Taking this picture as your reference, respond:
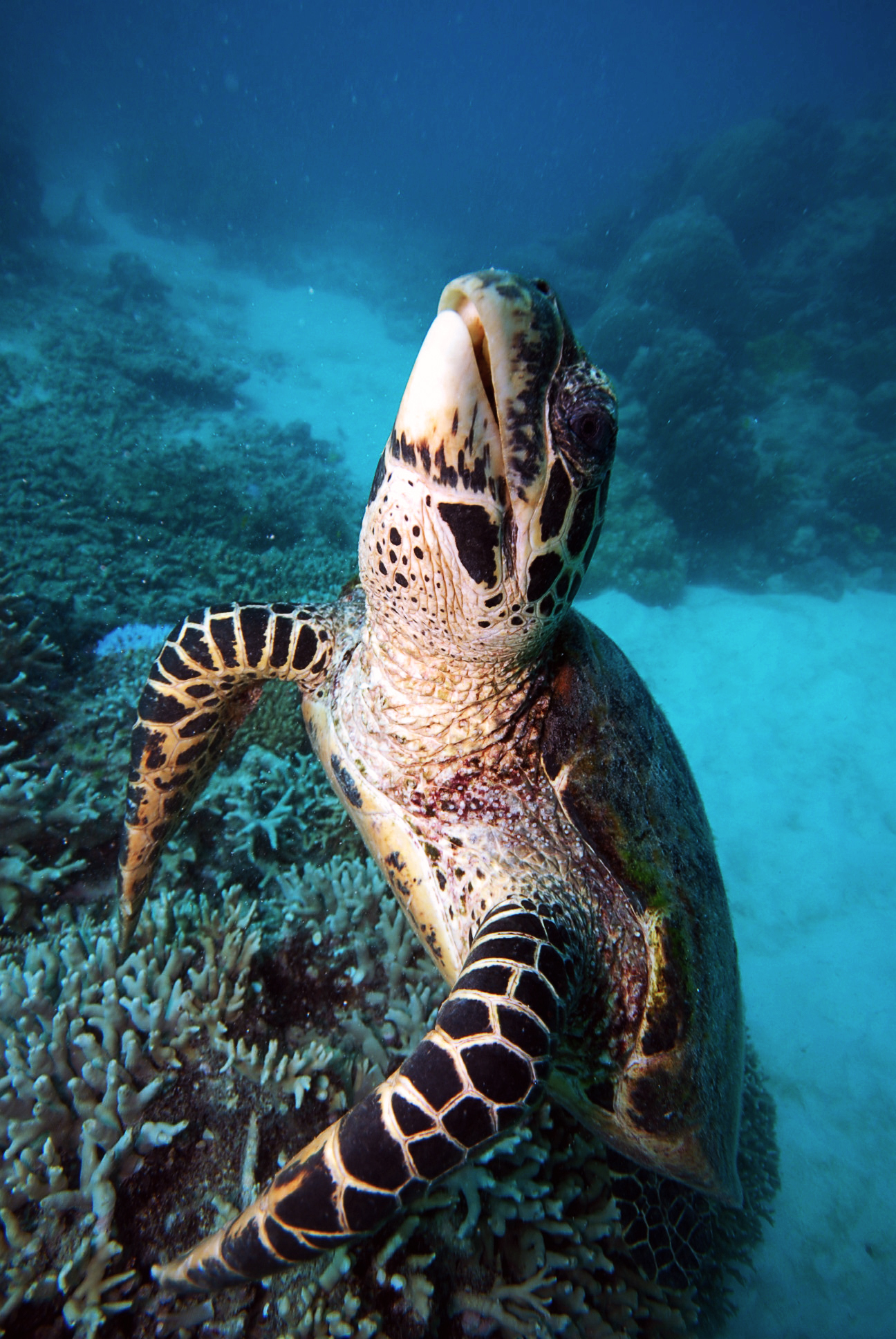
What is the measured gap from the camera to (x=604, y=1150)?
239 cm

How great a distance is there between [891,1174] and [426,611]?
5646mm

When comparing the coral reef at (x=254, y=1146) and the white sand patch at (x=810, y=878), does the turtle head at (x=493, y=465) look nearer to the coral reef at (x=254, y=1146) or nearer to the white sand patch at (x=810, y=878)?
the coral reef at (x=254, y=1146)

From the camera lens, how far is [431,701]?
6.24 ft

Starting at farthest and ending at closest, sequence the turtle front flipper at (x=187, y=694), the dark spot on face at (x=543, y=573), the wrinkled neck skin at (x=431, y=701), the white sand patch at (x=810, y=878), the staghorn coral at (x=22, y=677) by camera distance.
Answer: the white sand patch at (x=810, y=878) → the staghorn coral at (x=22, y=677) → the turtle front flipper at (x=187, y=694) → the wrinkled neck skin at (x=431, y=701) → the dark spot on face at (x=543, y=573)

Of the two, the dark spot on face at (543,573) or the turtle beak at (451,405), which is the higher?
the turtle beak at (451,405)

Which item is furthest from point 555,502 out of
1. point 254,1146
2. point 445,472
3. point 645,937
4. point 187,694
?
point 254,1146

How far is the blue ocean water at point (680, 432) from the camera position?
514 cm

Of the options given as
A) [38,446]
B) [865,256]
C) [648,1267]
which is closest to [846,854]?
[648,1267]

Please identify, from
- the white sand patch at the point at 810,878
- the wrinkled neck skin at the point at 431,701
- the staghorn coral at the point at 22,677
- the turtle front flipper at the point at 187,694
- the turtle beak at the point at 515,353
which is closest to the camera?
the turtle beak at the point at 515,353

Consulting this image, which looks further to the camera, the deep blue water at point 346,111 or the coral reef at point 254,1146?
the deep blue water at point 346,111

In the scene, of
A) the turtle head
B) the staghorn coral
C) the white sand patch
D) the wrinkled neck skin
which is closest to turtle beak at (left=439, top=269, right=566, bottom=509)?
the turtle head

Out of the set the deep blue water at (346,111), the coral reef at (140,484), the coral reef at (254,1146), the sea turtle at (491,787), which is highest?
the deep blue water at (346,111)

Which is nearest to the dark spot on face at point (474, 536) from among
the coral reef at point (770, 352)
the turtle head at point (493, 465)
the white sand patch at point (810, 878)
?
the turtle head at point (493, 465)

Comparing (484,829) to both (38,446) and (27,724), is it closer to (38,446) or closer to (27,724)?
(27,724)
